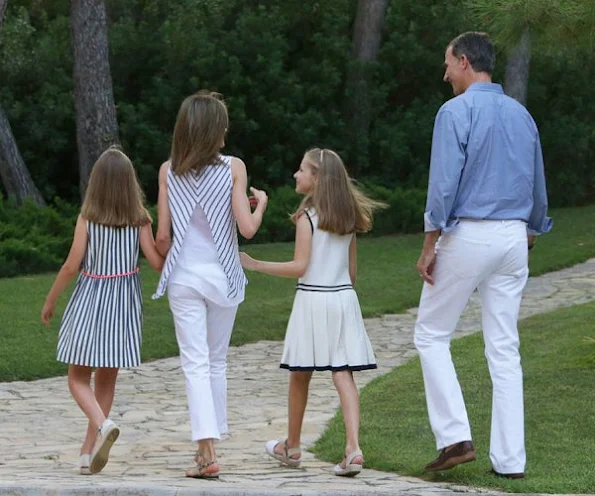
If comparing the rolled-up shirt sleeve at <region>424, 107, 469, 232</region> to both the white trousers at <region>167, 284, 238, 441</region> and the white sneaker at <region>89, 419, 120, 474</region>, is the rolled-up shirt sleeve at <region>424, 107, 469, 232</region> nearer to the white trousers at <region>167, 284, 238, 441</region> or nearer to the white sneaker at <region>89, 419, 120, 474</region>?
the white trousers at <region>167, 284, 238, 441</region>

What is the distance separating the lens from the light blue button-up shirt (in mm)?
6020

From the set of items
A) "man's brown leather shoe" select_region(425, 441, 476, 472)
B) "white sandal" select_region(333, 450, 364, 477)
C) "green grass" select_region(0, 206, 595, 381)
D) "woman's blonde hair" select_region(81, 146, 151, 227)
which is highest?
"woman's blonde hair" select_region(81, 146, 151, 227)

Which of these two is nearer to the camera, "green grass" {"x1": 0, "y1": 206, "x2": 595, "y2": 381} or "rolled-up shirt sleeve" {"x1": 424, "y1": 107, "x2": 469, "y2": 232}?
"rolled-up shirt sleeve" {"x1": 424, "y1": 107, "x2": 469, "y2": 232}

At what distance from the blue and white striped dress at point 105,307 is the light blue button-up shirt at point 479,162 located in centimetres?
153

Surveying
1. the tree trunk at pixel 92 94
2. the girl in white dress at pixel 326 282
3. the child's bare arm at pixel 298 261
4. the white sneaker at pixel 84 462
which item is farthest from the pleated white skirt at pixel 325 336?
the tree trunk at pixel 92 94

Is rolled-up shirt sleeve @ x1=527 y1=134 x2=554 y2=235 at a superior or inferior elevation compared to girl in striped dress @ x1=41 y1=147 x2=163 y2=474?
superior

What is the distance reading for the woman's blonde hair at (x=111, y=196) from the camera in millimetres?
6586

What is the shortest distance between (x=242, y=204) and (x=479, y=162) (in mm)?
1143

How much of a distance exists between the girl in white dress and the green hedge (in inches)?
281

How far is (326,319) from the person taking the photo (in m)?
6.46

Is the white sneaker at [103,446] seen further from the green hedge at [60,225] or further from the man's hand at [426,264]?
the green hedge at [60,225]

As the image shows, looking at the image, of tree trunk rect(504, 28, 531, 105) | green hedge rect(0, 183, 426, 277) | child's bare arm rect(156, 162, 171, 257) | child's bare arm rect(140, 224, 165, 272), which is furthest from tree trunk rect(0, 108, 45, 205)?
child's bare arm rect(156, 162, 171, 257)

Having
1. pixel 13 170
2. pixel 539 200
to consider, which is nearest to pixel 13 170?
pixel 13 170

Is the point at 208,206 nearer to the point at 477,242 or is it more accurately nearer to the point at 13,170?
the point at 477,242
